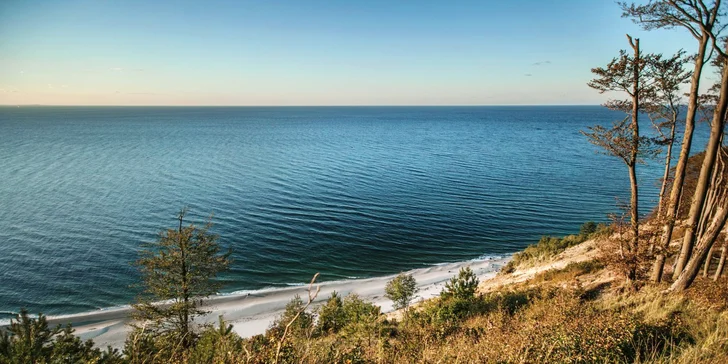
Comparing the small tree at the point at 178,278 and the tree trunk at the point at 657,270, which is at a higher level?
the tree trunk at the point at 657,270

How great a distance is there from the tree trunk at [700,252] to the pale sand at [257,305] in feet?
53.8

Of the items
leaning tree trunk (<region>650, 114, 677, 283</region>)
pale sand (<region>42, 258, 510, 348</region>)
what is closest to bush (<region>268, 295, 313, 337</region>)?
pale sand (<region>42, 258, 510, 348</region>)

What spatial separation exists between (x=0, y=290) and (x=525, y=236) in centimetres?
4827

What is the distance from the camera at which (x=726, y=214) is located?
38.7 ft

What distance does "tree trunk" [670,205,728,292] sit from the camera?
11.9 metres

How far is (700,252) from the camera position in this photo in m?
12.1

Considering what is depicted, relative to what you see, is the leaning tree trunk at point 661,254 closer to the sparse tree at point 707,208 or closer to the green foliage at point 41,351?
the sparse tree at point 707,208

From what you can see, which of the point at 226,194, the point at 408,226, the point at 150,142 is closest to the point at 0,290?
the point at 226,194

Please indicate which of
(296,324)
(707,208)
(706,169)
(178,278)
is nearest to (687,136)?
(706,169)

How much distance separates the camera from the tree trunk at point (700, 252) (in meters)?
11.9

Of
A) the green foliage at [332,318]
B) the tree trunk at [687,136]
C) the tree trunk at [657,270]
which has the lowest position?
the green foliage at [332,318]

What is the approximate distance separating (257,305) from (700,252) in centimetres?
2620

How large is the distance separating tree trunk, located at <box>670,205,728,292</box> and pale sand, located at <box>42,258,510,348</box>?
16411 mm

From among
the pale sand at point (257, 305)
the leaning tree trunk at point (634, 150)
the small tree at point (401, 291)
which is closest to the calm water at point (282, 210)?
the pale sand at point (257, 305)
